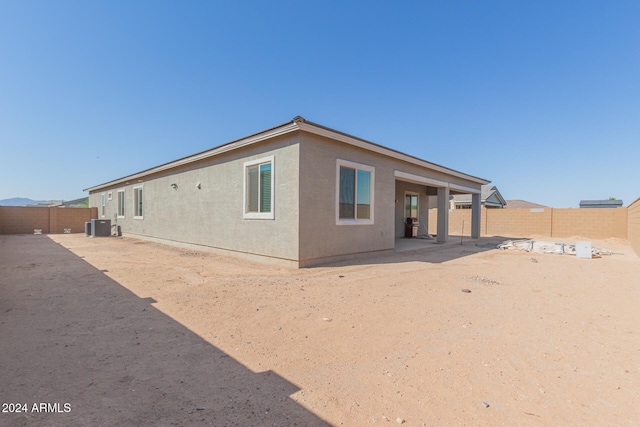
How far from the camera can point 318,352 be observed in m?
2.90

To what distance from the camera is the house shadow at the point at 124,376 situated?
6.25ft

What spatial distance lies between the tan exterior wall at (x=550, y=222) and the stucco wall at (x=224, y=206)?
54.6 ft

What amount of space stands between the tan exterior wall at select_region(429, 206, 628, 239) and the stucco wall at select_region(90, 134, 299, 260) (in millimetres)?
16627

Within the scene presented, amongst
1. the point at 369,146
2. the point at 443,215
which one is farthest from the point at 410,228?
the point at 369,146

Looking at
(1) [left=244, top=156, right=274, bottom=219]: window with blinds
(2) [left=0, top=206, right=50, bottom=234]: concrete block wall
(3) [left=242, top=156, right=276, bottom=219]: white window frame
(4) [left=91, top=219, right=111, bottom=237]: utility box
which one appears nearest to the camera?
(3) [left=242, top=156, right=276, bottom=219]: white window frame

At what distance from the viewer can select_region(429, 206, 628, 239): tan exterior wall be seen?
17031 millimetres

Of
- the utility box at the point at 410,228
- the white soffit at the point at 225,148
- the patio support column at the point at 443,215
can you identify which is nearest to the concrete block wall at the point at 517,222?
the utility box at the point at 410,228

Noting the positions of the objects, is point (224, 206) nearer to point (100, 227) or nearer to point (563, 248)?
point (100, 227)

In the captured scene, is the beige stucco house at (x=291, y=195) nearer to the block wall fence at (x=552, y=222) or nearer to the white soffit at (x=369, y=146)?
the white soffit at (x=369, y=146)

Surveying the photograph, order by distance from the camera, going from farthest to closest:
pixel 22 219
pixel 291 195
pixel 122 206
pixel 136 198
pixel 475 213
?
pixel 22 219 → pixel 122 206 → pixel 475 213 → pixel 136 198 → pixel 291 195

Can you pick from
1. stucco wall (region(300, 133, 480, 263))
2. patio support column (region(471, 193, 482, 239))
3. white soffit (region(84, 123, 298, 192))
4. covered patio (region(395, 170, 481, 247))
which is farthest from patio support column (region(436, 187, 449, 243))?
white soffit (region(84, 123, 298, 192))

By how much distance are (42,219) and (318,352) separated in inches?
1038

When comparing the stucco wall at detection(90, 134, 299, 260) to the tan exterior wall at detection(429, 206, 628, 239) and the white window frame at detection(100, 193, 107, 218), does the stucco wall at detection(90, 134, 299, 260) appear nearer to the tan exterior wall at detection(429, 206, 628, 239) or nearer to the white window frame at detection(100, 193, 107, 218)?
the white window frame at detection(100, 193, 107, 218)

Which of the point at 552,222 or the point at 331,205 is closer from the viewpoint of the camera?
the point at 331,205
